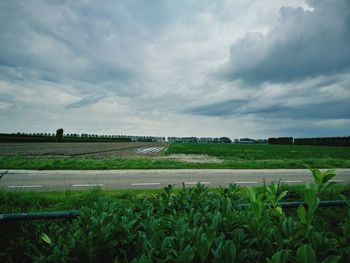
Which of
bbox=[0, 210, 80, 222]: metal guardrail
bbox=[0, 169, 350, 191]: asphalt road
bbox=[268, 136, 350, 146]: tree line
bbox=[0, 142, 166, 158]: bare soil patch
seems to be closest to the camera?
bbox=[0, 210, 80, 222]: metal guardrail

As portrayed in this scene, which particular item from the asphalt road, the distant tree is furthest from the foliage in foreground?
the distant tree

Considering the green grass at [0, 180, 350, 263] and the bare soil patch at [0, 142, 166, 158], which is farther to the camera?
the bare soil patch at [0, 142, 166, 158]

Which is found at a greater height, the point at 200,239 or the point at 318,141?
the point at 318,141

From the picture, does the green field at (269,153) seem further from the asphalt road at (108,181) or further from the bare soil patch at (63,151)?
the asphalt road at (108,181)

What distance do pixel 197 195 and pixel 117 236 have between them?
893mm

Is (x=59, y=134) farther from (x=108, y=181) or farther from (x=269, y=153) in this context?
(x=108, y=181)

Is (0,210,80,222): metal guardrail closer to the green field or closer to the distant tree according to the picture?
the green field

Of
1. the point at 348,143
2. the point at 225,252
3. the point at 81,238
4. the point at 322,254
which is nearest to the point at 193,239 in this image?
the point at 225,252

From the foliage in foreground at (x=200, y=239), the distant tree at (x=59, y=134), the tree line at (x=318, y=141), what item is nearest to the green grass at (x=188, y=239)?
the foliage in foreground at (x=200, y=239)

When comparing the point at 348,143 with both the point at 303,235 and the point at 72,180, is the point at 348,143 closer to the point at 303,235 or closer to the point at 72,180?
the point at 72,180

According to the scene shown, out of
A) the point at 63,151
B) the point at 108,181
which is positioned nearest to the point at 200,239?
the point at 108,181

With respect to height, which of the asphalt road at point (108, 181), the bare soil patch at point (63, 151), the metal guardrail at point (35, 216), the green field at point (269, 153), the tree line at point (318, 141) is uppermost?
the tree line at point (318, 141)

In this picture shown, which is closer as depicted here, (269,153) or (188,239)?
(188,239)

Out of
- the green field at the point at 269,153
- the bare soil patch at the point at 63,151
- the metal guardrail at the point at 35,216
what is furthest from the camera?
the green field at the point at 269,153
